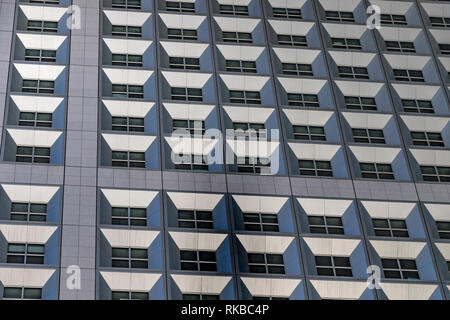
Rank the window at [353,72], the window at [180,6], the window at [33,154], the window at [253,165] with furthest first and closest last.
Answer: the window at [180,6] < the window at [353,72] < the window at [253,165] < the window at [33,154]

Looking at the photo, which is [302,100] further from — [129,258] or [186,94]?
[129,258]

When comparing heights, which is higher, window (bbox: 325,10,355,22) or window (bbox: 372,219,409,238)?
window (bbox: 325,10,355,22)

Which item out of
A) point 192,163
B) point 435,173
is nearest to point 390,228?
point 435,173

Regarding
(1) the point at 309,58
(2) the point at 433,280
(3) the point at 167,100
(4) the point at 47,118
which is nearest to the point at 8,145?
(4) the point at 47,118

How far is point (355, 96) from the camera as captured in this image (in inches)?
2261

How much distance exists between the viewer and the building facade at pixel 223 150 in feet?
155

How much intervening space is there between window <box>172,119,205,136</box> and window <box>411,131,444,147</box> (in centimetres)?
1334

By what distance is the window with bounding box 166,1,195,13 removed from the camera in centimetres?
6125

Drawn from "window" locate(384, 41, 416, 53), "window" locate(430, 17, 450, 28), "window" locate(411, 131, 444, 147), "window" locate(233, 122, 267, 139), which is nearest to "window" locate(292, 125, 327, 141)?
"window" locate(233, 122, 267, 139)

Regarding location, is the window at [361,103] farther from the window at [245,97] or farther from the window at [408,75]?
the window at [245,97]

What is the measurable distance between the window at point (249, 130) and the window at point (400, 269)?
10.9 metres

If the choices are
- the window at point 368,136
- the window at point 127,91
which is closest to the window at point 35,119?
the window at point 127,91

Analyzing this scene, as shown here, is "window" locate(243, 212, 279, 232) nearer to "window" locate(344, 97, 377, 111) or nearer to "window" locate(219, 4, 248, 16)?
"window" locate(344, 97, 377, 111)

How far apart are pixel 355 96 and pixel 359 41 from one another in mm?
5958
